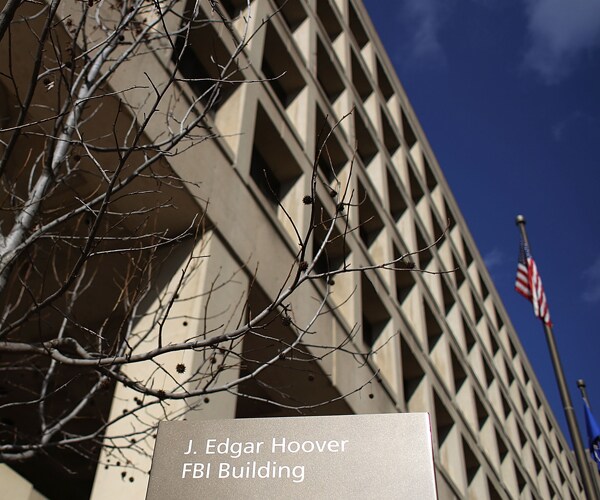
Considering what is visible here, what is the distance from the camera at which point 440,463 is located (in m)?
17.3

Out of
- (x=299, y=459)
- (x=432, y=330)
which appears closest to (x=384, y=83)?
(x=432, y=330)

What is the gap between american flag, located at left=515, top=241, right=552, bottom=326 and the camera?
16.0 meters

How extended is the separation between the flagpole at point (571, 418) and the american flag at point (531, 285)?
398 mm

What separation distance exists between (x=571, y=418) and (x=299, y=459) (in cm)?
1168

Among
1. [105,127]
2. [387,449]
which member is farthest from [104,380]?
[105,127]

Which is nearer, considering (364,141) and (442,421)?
(442,421)

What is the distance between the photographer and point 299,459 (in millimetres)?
3021

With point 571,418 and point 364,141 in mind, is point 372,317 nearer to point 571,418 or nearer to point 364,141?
point 571,418

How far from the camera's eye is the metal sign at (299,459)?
288 cm

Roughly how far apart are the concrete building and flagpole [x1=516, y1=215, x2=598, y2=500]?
3.60 m

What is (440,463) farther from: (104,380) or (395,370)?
(104,380)

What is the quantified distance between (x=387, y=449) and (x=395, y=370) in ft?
44.3

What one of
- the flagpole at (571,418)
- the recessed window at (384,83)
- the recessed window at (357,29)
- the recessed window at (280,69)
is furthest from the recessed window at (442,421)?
the recessed window at (357,29)

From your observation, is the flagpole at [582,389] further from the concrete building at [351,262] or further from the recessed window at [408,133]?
the recessed window at [408,133]
